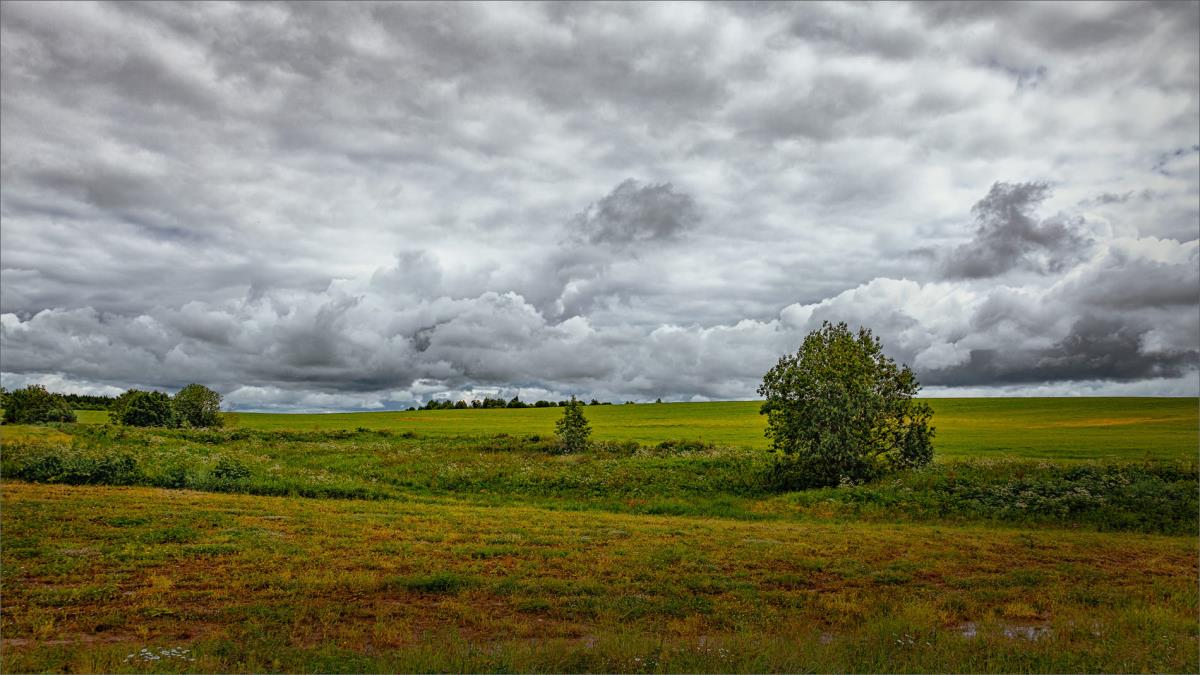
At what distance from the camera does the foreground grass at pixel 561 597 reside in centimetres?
1206

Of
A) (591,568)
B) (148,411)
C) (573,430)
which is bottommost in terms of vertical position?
(591,568)

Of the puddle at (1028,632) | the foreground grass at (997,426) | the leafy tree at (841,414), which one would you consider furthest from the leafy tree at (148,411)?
the puddle at (1028,632)

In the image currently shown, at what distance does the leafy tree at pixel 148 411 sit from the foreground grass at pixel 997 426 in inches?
716

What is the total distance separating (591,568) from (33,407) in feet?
333

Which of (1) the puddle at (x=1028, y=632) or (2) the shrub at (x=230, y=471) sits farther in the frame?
(2) the shrub at (x=230, y=471)

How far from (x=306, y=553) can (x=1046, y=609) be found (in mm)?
19487

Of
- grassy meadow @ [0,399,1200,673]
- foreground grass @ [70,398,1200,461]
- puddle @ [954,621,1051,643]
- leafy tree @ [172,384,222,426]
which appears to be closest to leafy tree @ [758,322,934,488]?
grassy meadow @ [0,399,1200,673]

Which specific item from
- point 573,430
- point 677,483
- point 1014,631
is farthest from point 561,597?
point 573,430

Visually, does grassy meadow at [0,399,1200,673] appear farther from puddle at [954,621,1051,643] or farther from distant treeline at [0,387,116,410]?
distant treeline at [0,387,116,410]

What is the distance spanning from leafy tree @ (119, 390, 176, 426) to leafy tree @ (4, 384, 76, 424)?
1186cm

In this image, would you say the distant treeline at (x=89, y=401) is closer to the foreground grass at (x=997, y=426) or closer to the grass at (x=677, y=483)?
the foreground grass at (x=997, y=426)

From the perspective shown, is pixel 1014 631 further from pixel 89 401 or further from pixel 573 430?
pixel 89 401

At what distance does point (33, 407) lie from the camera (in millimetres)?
89562

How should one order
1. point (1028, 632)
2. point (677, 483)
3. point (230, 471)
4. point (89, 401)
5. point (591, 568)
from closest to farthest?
1. point (1028, 632)
2. point (591, 568)
3. point (230, 471)
4. point (677, 483)
5. point (89, 401)
